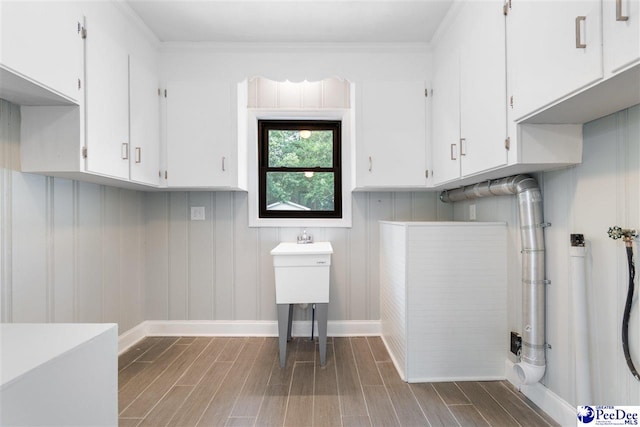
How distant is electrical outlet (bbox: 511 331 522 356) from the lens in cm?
190

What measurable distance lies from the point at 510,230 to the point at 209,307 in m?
2.44

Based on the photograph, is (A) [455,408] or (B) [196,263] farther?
(B) [196,263]

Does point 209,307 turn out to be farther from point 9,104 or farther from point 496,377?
point 496,377

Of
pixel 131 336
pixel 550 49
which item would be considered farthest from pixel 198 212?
pixel 550 49

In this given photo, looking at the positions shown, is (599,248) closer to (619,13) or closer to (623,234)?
(623,234)

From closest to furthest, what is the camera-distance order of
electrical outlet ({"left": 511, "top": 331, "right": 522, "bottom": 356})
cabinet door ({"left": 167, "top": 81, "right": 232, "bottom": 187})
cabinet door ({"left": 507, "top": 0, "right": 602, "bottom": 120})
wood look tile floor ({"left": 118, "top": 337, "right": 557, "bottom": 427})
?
cabinet door ({"left": 507, "top": 0, "right": 602, "bottom": 120}), wood look tile floor ({"left": 118, "top": 337, "right": 557, "bottom": 427}), electrical outlet ({"left": 511, "top": 331, "right": 522, "bottom": 356}), cabinet door ({"left": 167, "top": 81, "right": 232, "bottom": 187})

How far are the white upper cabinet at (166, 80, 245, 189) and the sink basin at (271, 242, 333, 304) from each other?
77 centimetres

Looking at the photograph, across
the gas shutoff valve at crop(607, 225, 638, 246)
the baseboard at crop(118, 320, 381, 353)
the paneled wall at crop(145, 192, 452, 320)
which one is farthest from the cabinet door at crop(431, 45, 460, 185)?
the baseboard at crop(118, 320, 381, 353)

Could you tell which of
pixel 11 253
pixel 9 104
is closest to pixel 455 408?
→ pixel 11 253

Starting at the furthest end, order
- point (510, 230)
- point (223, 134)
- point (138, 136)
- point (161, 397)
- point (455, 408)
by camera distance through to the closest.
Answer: point (223, 134)
point (138, 136)
point (510, 230)
point (161, 397)
point (455, 408)

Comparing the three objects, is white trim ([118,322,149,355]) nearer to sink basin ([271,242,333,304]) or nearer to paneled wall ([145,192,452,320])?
paneled wall ([145,192,452,320])

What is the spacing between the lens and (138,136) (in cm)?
215

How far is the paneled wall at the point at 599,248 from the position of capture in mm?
1270

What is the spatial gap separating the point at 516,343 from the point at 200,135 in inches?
101
